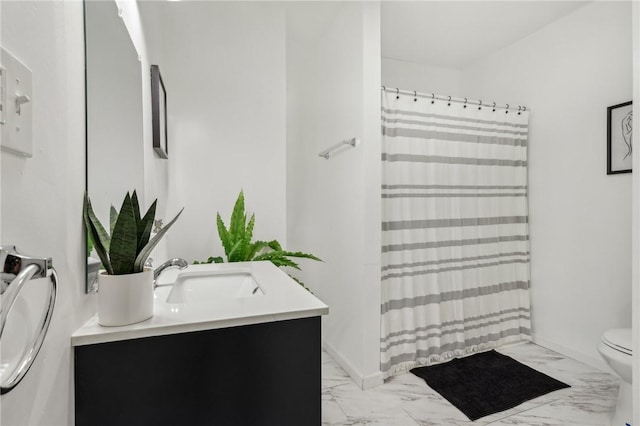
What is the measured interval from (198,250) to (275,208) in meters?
0.63

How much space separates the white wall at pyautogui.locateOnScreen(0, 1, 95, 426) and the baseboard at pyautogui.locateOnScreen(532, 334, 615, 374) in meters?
2.93

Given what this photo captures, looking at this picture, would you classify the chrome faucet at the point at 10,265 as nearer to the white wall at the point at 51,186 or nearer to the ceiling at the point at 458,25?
the white wall at the point at 51,186

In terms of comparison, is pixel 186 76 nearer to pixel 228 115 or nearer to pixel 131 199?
pixel 228 115

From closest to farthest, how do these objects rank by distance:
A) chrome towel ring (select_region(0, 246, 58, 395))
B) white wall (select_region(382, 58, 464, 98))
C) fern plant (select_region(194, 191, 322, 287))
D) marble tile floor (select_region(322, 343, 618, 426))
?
chrome towel ring (select_region(0, 246, 58, 395)) < marble tile floor (select_region(322, 343, 618, 426)) < fern plant (select_region(194, 191, 322, 287)) < white wall (select_region(382, 58, 464, 98))

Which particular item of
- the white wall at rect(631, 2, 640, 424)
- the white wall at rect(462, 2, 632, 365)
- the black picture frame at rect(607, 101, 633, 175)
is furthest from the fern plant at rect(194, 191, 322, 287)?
the black picture frame at rect(607, 101, 633, 175)

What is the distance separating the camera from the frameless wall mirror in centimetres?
87

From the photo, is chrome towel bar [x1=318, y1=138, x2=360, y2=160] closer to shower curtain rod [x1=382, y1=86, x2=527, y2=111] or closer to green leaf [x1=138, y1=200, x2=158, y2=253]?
shower curtain rod [x1=382, y1=86, x2=527, y2=111]

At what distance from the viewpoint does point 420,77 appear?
10.6 ft

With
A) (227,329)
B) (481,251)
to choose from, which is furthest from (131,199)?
(481,251)

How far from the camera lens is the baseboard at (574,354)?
2.20 meters

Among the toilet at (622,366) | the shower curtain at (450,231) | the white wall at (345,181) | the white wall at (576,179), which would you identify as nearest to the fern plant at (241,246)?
the white wall at (345,181)

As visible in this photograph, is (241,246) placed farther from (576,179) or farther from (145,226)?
(576,179)

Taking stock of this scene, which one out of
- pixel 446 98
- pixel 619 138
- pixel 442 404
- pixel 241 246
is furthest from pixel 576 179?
pixel 241 246

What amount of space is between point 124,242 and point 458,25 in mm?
2797
